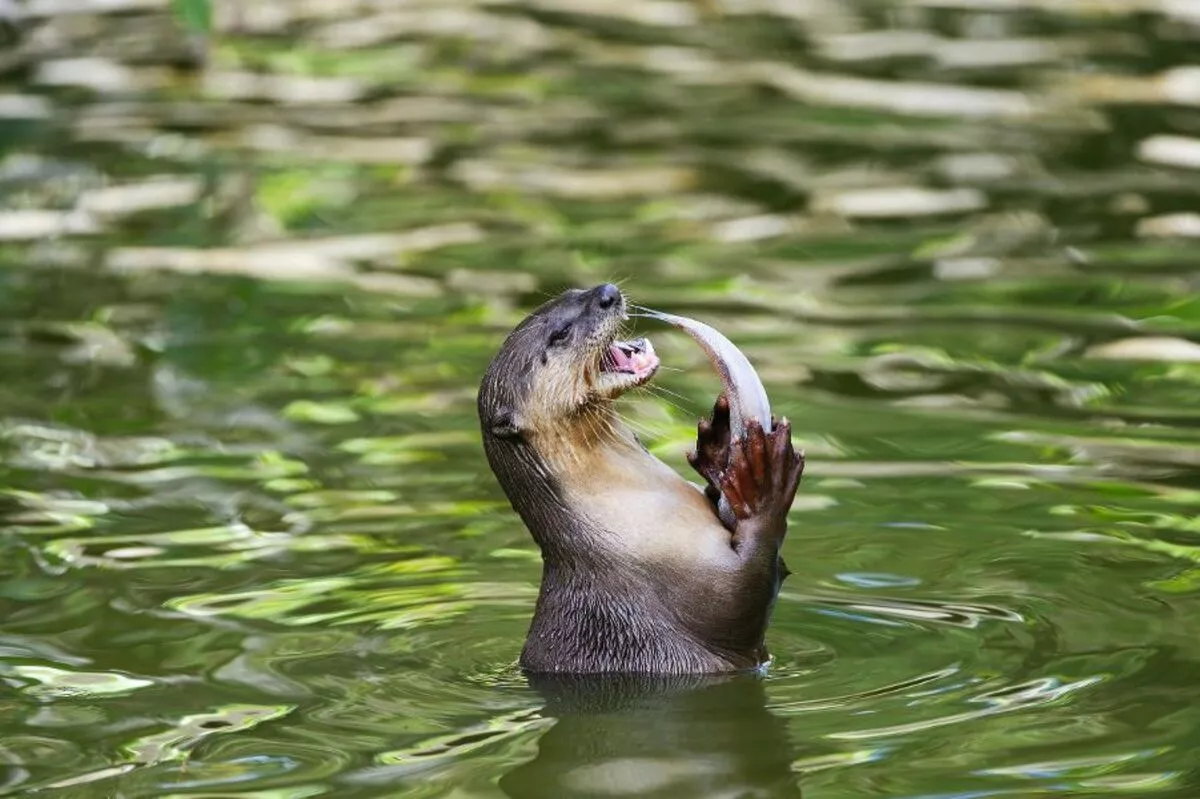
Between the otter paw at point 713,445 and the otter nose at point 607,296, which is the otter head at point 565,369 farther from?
the otter paw at point 713,445

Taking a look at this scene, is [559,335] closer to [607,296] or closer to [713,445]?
[607,296]

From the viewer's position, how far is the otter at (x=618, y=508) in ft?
18.3

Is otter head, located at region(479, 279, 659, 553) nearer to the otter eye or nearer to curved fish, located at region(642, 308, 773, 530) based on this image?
the otter eye

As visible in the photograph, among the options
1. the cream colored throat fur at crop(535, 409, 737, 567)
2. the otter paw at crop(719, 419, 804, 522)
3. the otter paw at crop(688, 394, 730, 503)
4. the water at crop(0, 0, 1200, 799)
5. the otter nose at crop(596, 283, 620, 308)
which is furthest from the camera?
the otter nose at crop(596, 283, 620, 308)

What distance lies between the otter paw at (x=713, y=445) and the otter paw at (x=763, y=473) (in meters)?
0.27

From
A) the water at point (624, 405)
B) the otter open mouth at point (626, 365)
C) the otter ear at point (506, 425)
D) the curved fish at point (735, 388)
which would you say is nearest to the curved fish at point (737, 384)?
the curved fish at point (735, 388)

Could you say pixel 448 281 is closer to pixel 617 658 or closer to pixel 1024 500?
pixel 1024 500

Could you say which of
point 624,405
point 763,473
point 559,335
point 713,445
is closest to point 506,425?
point 559,335

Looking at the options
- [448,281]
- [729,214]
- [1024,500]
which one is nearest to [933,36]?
[729,214]

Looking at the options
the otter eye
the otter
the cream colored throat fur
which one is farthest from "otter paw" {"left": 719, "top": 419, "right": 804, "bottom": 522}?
the otter eye

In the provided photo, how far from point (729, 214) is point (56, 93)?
20.2ft

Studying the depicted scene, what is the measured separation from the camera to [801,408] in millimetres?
8367

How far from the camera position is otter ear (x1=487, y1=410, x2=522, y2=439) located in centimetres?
591

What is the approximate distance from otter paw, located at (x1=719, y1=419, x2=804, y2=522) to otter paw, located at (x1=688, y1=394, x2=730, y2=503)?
10.5 inches
